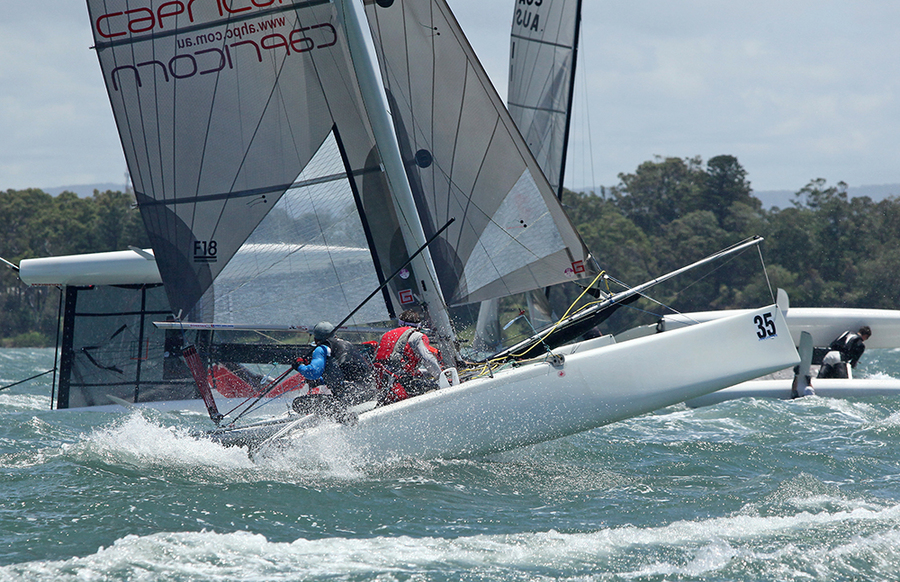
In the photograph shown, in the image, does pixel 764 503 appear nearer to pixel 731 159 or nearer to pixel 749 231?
pixel 749 231

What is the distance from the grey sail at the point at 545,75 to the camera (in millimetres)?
11219

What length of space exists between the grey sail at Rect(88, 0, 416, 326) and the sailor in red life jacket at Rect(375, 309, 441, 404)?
844 millimetres

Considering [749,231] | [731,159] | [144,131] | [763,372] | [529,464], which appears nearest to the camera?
[763,372]

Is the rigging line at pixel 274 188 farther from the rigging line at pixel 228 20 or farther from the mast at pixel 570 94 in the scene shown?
the mast at pixel 570 94

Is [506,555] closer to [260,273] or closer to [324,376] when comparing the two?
[324,376]

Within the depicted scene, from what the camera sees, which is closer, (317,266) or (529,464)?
(529,464)

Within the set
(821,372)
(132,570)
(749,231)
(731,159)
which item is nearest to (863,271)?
(749,231)

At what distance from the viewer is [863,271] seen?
33531 mm

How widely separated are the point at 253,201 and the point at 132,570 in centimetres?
351

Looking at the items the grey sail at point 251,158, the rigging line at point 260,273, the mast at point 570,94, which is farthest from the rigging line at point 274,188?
the mast at point 570,94

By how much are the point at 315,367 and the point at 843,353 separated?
7.51 metres

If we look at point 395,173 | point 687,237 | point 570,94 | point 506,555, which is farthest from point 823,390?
point 687,237

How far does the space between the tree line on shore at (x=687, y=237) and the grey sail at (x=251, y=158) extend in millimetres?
19804

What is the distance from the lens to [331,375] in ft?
19.8
